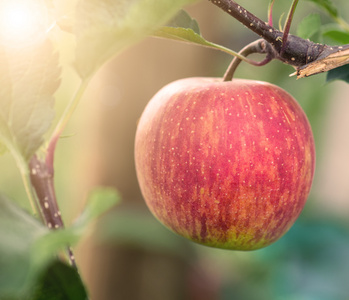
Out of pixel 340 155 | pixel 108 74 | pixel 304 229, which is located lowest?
pixel 340 155

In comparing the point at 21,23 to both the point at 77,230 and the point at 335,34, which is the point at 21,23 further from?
the point at 335,34

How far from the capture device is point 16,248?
0.77ft

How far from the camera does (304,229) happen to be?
2.03 metres

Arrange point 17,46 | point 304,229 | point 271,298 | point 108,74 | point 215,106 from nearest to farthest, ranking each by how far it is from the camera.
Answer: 1. point 17,46
2. point 215,106
3. point 108,74
4. point 271,298
5. point 304,229

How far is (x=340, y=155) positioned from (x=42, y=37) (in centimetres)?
362

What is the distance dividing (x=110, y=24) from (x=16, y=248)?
0.14 metres

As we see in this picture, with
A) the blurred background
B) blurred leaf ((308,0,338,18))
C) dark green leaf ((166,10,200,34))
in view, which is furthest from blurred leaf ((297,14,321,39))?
the blurred background

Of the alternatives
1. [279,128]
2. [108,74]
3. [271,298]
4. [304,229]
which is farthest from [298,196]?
[304,229]

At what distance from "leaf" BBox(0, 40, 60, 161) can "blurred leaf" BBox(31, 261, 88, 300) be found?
0.08m

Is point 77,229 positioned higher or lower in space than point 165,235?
higher

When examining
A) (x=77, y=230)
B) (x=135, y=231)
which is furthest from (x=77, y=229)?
(x=135, y=231)

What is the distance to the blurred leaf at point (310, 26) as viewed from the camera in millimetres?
→ 492

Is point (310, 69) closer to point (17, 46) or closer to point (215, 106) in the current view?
point (215, 106)

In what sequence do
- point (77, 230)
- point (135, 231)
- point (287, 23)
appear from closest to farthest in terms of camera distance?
1. point (77, 230)
2. point (287, 23)
3. point (135, 231)
